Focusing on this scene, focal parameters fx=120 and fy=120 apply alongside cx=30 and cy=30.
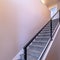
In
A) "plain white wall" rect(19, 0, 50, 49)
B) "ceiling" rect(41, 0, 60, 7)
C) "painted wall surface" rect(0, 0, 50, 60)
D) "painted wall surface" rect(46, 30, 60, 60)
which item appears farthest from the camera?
"ceiling" rect(41, 0, 60, 7)

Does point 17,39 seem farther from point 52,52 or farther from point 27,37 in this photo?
point 52,52

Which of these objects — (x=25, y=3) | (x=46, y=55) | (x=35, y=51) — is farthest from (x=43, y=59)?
(x=25, y=3)

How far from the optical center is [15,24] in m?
4.45

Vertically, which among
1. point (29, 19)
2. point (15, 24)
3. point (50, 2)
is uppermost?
point (15, 24)

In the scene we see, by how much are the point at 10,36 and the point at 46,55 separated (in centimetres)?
158

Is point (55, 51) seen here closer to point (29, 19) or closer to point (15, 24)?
point (15, 24)

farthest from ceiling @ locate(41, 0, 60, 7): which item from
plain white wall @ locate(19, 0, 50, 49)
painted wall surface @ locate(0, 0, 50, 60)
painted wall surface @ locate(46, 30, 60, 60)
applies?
painted wall surface @ locate(46, 30, 60, 60)

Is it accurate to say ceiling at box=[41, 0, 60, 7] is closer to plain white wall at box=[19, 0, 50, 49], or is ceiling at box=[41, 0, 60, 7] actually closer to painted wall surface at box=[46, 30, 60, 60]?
plain white wall at box=[19, 0, 50, 49]

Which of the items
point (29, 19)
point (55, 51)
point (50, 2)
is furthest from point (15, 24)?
point (50, 2)

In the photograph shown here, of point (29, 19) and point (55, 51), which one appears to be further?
point (29, 19)

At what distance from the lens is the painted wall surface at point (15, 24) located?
155 inches

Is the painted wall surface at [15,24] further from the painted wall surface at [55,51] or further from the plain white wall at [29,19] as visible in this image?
the painted wall surface at [55,51]

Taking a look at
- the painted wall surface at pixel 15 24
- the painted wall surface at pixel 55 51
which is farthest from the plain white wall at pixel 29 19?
the painted wall surface at pixel 55 51

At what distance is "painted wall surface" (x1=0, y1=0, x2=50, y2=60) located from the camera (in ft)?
12.9
